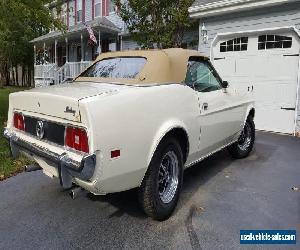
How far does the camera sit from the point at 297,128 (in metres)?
8.75

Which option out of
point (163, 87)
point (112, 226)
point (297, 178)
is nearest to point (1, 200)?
point (112, 226)

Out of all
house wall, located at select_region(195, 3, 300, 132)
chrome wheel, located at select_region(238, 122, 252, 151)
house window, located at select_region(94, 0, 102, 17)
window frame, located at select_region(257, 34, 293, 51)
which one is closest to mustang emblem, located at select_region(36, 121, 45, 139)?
chrome wheel, located at select_region(238, 122, 252, 151)

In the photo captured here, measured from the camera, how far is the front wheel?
6.07 meters

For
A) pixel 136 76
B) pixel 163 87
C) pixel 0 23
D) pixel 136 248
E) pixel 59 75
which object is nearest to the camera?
pixel 136 248

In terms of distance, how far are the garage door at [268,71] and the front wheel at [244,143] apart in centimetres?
286

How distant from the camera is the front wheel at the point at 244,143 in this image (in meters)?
6.07

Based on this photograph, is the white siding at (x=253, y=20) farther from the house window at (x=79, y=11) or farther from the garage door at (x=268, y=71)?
the house window at (x=79, y=11)

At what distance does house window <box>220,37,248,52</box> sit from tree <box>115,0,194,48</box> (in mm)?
1716

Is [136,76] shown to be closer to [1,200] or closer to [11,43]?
[1,200]

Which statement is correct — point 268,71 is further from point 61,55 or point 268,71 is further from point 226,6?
point 61,55

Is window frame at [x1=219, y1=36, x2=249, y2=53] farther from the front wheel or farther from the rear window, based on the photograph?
the rear window

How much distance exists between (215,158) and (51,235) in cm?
359

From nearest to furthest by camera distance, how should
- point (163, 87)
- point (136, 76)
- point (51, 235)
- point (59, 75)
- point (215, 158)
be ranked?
point (51, 235) < point (163, 87) < point (136, 76) < point (215, 158) < point (59, 75)

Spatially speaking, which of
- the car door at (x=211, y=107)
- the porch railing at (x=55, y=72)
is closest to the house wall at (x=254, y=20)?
the car door at (x=211, y=107)
